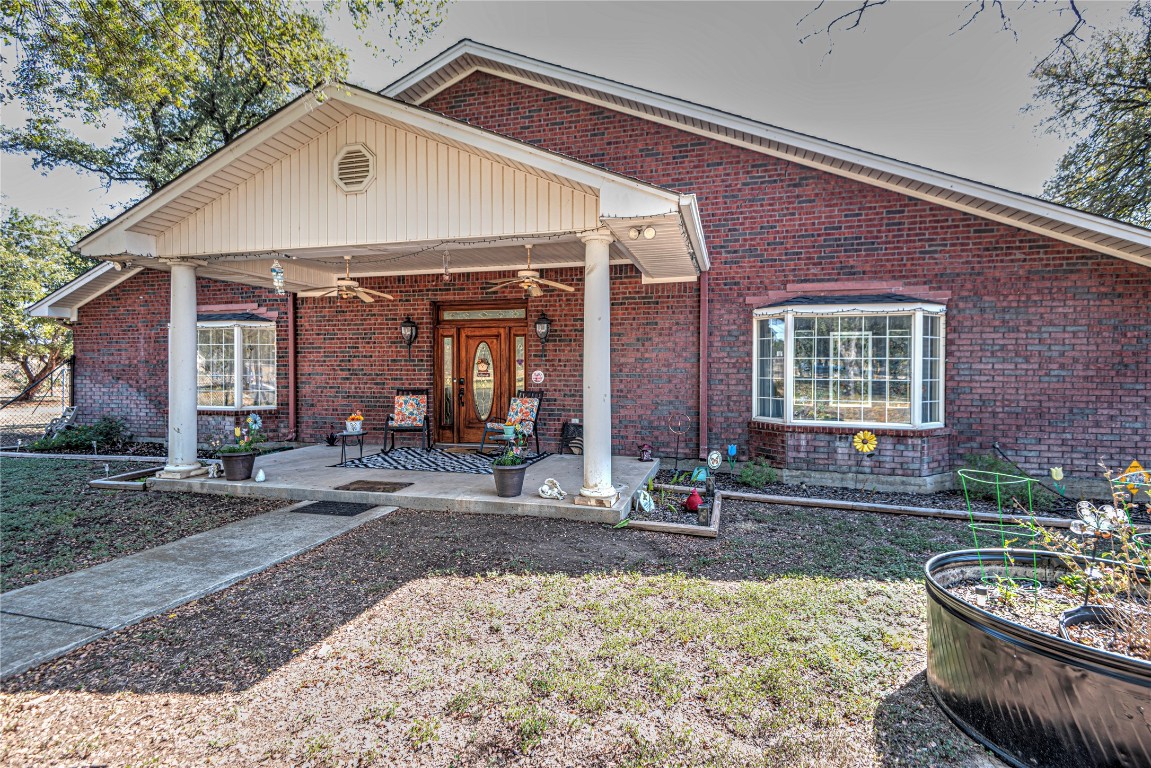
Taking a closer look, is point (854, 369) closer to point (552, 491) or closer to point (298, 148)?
point (552, 491)

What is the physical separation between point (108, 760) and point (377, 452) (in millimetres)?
6436

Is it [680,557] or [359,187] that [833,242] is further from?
[359,187]

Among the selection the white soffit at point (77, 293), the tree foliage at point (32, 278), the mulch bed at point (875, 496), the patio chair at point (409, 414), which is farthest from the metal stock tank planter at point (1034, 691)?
the tree foliage at point (32, 278)

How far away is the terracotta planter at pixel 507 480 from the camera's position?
17.6 feet

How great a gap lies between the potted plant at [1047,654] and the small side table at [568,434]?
566 cm

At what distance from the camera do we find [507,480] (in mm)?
5355

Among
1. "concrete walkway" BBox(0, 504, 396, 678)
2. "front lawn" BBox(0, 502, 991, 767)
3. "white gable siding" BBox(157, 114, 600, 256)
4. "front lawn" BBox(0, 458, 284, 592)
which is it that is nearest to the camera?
"front lawn" BBox(0, 502, 991, 767)

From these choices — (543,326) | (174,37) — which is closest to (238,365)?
(543,326)

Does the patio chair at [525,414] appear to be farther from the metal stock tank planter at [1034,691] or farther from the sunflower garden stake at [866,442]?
the metal stock tank planter at [1034,691]

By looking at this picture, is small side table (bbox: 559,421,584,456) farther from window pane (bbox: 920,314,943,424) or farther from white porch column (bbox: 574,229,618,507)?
window pane (bbox: 920,314,943,424)

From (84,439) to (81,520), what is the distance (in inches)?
237

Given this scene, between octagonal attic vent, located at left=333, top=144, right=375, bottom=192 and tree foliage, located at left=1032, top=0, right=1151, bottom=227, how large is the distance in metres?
10.9

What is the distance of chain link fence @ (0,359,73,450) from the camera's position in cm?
1074

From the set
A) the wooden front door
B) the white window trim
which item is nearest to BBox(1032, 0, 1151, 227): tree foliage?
the wooden front door
